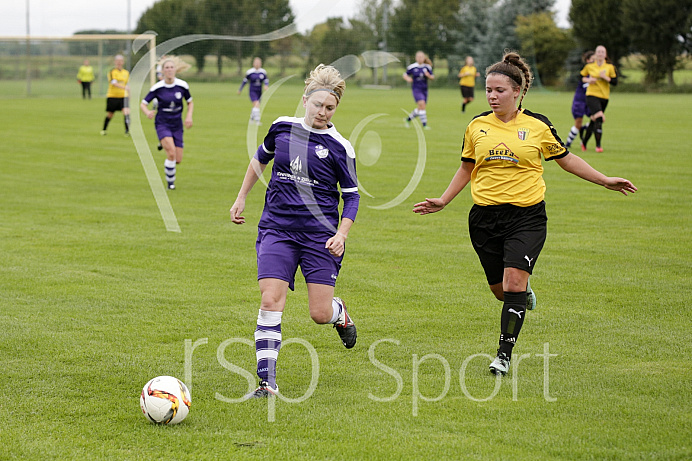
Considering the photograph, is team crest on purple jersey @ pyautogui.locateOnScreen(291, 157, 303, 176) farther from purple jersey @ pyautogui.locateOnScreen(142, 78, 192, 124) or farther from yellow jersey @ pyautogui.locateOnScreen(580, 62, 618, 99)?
yellow jersey @ pyautogui.locateOnScreen(580, 62, 618, 99)

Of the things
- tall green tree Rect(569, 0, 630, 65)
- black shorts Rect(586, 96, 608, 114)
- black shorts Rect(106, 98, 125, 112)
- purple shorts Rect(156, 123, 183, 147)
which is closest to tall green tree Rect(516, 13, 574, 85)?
tall green tree Rect(569, 0, 630, 65)

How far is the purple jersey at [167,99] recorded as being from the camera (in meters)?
15.1

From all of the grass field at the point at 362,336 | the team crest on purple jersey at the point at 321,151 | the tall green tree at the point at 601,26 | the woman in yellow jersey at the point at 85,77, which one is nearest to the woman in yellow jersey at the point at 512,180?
the grass field at the point at 362,336

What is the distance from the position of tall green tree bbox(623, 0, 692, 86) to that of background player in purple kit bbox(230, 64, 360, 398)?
190 ft

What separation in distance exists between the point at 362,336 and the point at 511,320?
1.39 m

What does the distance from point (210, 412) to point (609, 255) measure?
6.30 m

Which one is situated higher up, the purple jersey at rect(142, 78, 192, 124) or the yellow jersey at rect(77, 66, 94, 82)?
the purple jersey at rect(142, 78, 192, 124)

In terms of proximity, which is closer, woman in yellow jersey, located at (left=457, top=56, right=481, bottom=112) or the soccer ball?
the soccer ball

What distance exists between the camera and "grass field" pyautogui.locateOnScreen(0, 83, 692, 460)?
4816mm

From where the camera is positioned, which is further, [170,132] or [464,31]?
[464,31]

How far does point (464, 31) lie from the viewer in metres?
64.8

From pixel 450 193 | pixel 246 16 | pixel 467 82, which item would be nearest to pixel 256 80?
pixel 467 82

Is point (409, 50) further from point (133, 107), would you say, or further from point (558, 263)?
point (558, 263)

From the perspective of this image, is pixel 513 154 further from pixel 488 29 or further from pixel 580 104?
pixel 488 29
